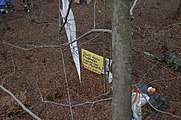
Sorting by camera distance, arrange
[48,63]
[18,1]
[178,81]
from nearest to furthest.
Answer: [178,81]
[48,63]
[18,1]

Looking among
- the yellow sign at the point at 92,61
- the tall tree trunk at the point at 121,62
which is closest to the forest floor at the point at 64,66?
the yellow sign at the point at 92,61

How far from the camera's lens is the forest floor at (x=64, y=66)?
3.58 m

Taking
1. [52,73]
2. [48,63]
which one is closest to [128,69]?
[52,73]

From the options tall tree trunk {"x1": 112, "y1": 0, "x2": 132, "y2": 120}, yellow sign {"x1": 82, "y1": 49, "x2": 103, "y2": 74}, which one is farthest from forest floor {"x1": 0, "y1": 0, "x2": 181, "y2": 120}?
tall tree trunk {"x1": 112, "y1": 0, "x2": 132, "y2": 120}

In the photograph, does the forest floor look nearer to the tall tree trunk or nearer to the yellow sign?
the yellow sign

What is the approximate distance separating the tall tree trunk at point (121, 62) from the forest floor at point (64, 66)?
1.14m

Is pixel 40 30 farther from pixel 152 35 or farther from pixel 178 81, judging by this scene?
pixel 178 81

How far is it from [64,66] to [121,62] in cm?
148

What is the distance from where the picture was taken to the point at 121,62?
106 cm

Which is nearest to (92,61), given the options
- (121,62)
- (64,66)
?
(64,66)

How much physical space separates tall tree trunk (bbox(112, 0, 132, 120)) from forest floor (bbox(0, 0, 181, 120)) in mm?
1142

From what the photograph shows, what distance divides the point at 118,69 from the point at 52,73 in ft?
11.5

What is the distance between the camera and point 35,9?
290 inches

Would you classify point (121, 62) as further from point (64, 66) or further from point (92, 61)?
point (92, 61)
